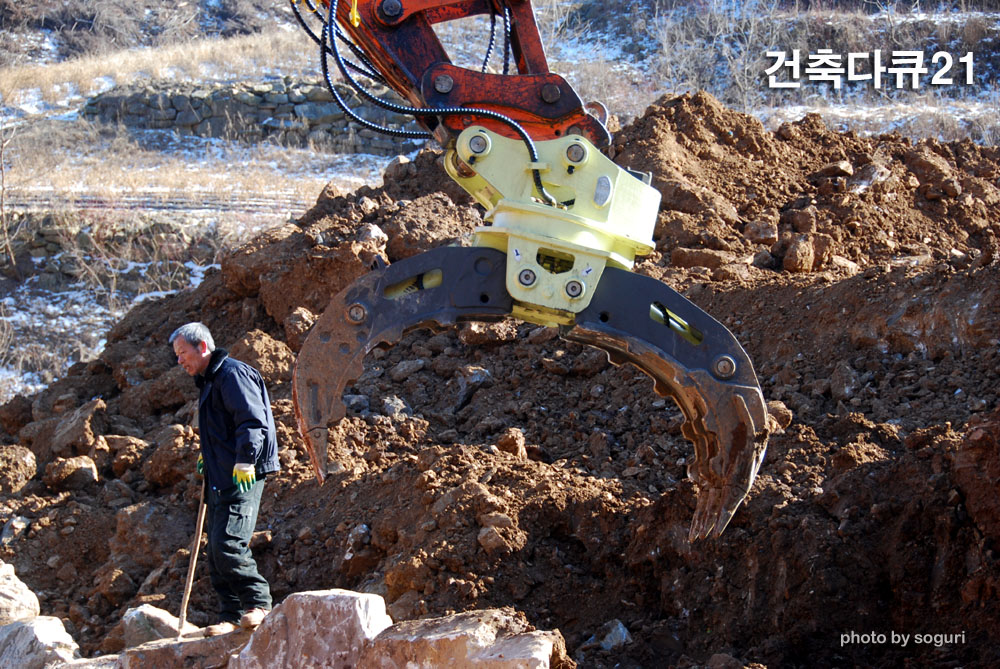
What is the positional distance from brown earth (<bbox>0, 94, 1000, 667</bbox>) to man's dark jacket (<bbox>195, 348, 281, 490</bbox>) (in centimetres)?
87

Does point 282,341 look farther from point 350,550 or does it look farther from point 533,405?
point 350,550

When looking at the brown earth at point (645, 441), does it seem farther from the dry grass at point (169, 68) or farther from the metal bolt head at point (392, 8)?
the dry grass at point (169, 68)

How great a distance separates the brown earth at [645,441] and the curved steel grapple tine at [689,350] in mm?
764

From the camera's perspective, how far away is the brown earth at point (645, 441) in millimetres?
4414

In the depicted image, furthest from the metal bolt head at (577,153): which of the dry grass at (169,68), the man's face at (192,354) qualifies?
the dry grass at (169,68)

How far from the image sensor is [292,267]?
858 centimetres

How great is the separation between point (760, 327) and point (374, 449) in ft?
8.28

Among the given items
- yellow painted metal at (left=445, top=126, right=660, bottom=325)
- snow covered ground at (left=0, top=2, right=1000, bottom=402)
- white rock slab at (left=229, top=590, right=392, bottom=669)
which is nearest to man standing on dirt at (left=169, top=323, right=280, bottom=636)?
white rock slab at (left=229, top=590, right=392, bottom=669)

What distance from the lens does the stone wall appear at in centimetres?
2170

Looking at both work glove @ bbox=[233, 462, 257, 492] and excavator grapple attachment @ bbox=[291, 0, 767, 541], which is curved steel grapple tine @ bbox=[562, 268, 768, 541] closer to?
excavator grapple attachment @ bbox=[291, 0, 767, 541]

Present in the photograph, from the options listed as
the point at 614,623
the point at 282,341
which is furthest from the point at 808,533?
the point at 282,341

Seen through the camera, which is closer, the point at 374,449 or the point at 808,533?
the point at 808,533

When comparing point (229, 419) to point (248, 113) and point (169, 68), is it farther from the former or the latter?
point (169, 68)

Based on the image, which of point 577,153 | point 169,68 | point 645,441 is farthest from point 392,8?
point 169,68
